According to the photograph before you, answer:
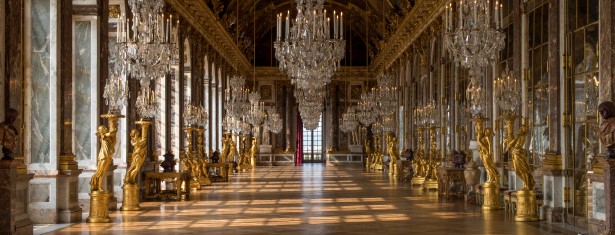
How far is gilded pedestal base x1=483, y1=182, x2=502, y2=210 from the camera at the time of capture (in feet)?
52.2

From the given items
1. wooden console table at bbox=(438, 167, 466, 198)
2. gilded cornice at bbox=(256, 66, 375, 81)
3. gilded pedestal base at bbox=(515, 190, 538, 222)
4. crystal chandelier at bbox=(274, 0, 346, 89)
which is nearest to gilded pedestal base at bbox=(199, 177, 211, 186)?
wooden console table at bbox=(438, 167, 466, 198)

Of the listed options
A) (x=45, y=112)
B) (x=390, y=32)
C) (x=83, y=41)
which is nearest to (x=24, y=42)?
(x=45, y=112)

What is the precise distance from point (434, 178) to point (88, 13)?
36.3 ft

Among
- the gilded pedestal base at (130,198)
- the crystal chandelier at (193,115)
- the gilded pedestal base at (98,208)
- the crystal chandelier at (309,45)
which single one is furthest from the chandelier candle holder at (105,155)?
the crystal chandelier at (193,115)

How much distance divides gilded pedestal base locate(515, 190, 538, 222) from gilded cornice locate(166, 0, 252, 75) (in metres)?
11.5

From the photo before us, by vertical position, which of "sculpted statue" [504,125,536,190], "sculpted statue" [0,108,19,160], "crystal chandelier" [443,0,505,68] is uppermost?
"crystal chandelier" [443,0,505,68]

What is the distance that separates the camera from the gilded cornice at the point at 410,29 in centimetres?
2539

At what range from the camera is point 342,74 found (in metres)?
48.3

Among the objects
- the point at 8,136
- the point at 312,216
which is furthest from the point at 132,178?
the point at 8,136

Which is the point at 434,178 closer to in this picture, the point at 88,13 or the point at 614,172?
the point at 88,13

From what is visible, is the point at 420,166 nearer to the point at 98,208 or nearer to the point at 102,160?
the point at 102,160

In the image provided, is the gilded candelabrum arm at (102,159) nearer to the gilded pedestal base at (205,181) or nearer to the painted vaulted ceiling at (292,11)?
the gilded pedestal base at (205,181)

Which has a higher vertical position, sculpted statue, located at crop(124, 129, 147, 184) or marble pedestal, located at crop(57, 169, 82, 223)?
sculpted statue, located at crop(124, 129, 147, 184)

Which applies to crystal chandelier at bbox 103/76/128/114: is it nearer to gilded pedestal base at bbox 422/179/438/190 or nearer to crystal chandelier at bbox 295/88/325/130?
gilded pedestal base at bbox 422/179/438/190
